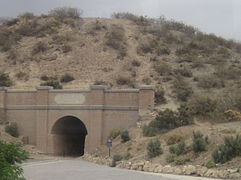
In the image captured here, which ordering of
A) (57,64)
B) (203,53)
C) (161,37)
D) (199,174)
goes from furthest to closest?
(161,37), (203,53), (57,64), (199,174)

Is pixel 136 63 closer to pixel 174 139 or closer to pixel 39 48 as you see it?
pixel 39 48

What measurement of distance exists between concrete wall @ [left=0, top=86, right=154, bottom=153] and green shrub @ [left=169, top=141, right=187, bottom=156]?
31.3 ft

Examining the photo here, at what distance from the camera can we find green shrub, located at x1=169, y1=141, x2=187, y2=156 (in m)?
26.8

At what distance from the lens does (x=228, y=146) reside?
23844 millimetres

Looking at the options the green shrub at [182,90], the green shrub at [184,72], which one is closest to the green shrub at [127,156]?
the green shrub at [182,90]

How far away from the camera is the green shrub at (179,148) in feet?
87.9

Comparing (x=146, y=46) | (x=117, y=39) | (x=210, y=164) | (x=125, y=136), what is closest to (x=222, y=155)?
(x=210, y=164)

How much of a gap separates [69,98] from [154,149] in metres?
12.8

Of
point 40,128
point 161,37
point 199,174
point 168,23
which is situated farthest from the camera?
point 168,23

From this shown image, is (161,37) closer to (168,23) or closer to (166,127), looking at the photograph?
(168,23)

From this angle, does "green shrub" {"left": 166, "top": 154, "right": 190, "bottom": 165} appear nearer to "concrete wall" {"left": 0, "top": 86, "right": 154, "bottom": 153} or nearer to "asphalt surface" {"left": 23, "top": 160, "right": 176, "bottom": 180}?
"asphalt surface" {"left": 23, "top": 160, "right": 176, "bottom": 180}

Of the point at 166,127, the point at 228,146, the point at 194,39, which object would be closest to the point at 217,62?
the point at 194,39

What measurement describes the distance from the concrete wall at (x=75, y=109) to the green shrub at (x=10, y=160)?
92.3 feet

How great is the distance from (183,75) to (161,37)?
15086 millimetres
